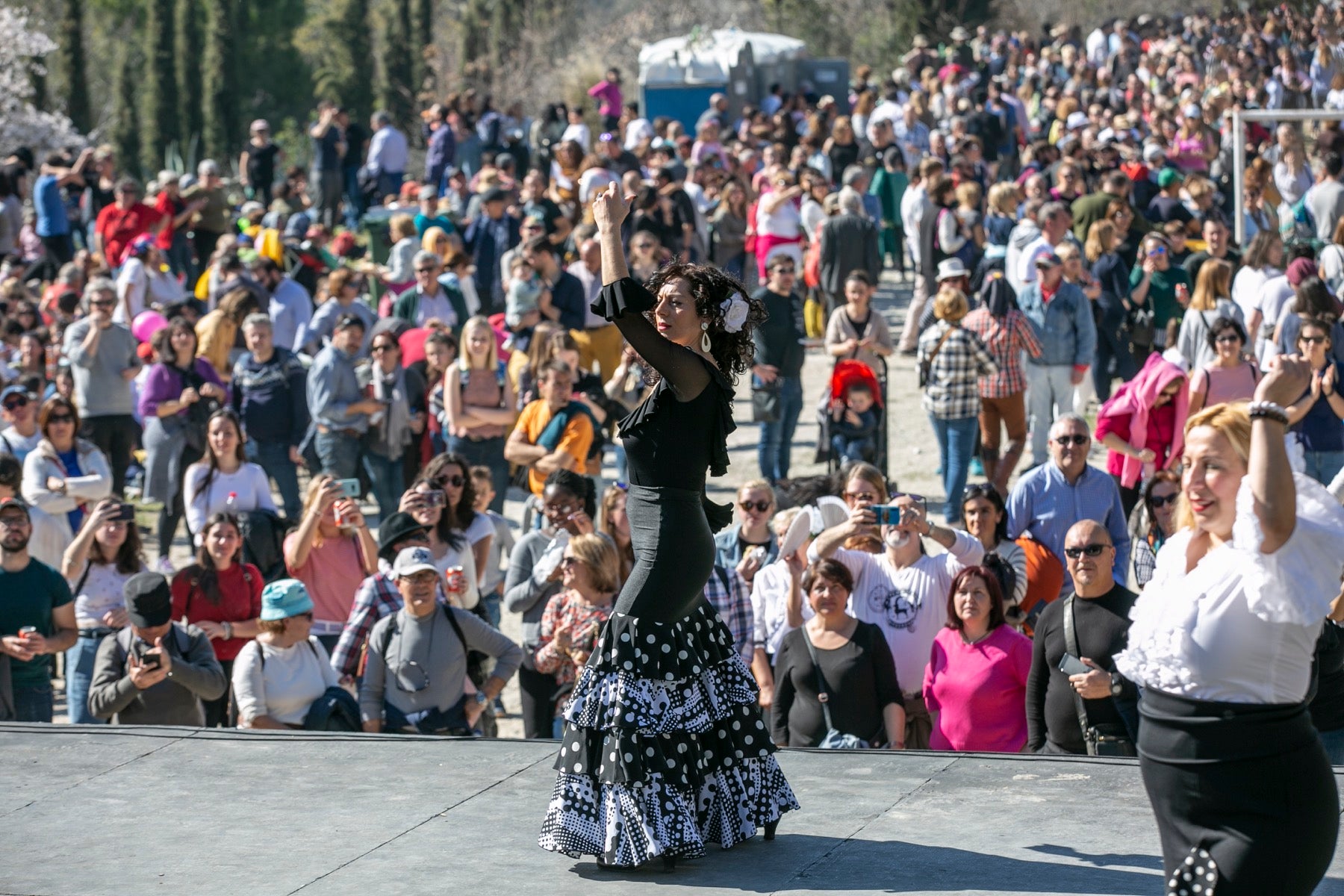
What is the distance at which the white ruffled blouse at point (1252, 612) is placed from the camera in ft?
13.4

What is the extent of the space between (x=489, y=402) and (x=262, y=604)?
4238 millimetres

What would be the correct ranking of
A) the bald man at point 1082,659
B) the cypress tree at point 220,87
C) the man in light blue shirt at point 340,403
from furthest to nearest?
1. the cypress tree at point 220,87
2. the man in light blue shirt at point 340,403
3. the bald man at point 1082,659

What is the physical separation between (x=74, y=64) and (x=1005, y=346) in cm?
2862

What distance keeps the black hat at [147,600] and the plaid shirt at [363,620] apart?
79 centimetres

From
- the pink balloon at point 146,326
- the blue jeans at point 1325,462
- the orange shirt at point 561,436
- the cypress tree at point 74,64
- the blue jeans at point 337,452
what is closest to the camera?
the blue jeans at point 1325,462

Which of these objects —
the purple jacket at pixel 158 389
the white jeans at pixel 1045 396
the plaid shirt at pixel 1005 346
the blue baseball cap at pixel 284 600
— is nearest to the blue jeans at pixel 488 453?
the purple jacket at pixel 158 389

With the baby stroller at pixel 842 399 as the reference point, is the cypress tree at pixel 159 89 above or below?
above

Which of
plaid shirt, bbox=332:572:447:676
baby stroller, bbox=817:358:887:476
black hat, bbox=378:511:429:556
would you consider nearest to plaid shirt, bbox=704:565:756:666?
plaid shirt, bbox=332:572:447:676

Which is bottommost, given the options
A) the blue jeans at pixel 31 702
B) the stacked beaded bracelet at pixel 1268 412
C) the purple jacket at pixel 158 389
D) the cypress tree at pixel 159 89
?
the blue jeans at pixel 31 702

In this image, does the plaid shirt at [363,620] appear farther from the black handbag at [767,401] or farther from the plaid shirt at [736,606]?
the black handbag at [767,401]

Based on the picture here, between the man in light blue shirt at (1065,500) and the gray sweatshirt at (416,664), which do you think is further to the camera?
the man in light blue shirt at (1065,500)

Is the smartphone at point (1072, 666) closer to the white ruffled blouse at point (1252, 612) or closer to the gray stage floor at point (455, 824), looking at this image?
the gray stage floor at point (455, 824)

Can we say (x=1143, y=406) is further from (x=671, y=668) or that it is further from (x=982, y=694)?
(x=671, y=668)

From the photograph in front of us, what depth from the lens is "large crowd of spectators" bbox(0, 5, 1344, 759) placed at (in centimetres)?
819
